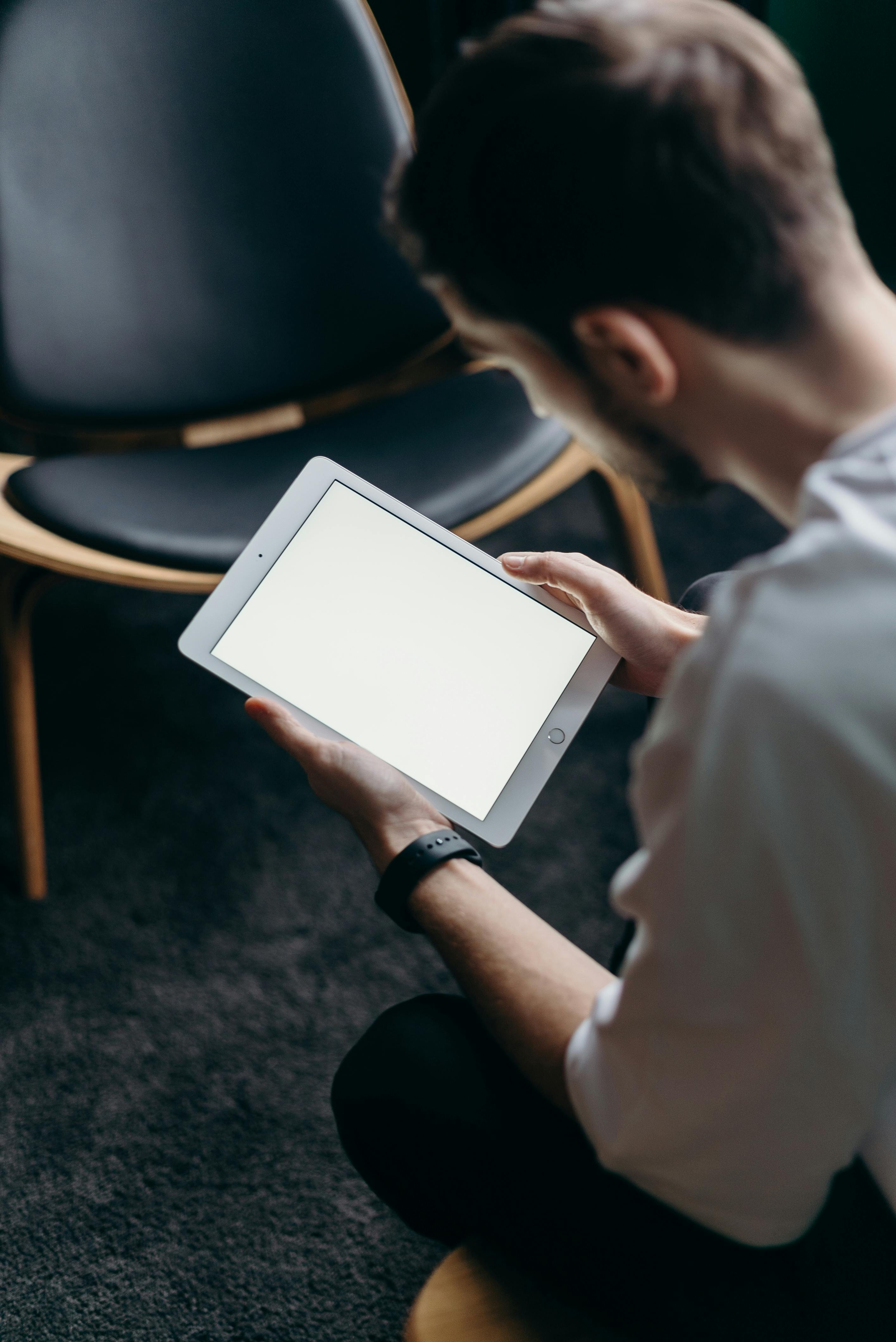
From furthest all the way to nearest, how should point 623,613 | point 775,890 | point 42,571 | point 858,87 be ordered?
point 858,87
point 42,571
point 623,613
point 775,890

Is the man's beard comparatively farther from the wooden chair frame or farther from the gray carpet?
the gray carpet

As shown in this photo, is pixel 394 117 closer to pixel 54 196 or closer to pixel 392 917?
pixel 54 196

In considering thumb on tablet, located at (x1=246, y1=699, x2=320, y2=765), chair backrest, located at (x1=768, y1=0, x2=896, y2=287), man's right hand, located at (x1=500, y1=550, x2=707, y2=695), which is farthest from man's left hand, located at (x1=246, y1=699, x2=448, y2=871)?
chair backrest, located at (x1=768, y1=0, x2=896, y2=287)

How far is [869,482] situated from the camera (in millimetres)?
492

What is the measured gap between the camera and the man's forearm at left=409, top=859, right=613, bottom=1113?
629 millimetres

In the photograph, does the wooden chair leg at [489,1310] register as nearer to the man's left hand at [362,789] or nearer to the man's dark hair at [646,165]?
the man's left hand at [362,789]

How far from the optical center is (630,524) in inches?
51.1

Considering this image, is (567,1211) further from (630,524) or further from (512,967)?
(630,524)

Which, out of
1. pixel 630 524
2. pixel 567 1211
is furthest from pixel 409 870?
pixel 630 524

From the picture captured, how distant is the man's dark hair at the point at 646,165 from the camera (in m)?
0.52

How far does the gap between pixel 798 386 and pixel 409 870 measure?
0.41m

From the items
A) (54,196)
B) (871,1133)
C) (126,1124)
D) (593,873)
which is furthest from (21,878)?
(871,1133)

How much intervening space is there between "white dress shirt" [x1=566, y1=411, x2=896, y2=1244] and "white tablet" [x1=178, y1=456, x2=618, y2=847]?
343 mm

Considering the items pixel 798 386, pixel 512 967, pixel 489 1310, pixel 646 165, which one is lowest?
pixel 489 1310
